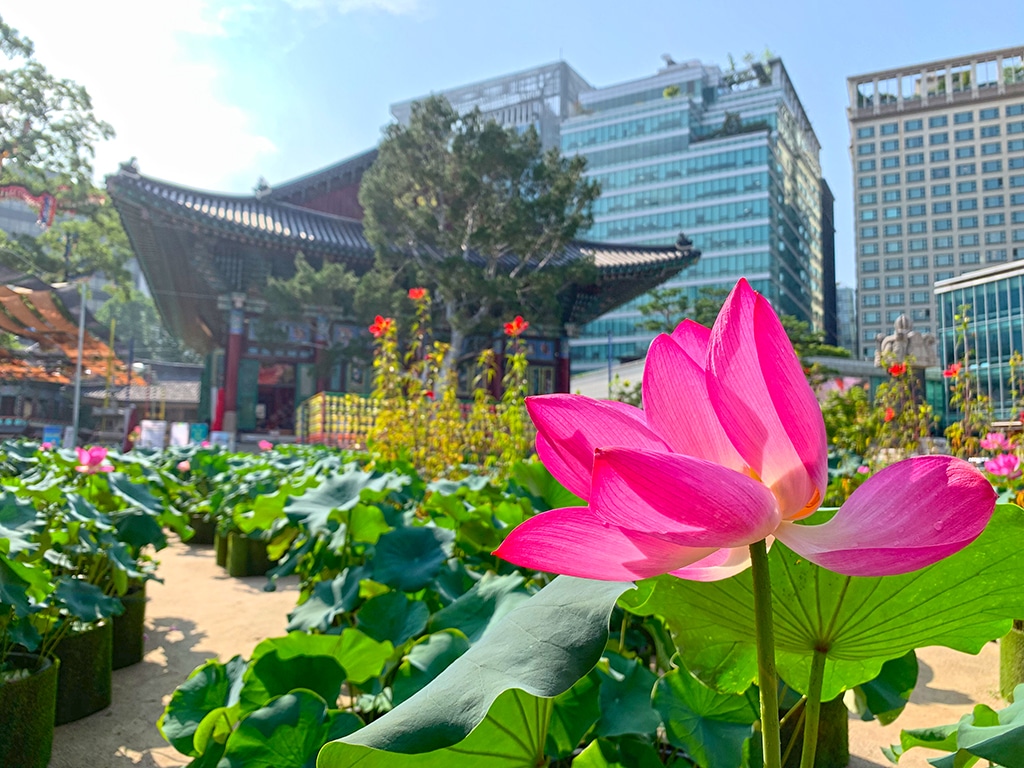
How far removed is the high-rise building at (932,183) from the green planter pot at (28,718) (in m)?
47.2

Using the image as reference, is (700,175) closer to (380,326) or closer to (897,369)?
(897,369)

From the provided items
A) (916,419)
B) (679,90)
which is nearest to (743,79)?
(679,90)

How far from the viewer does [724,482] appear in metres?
0.30

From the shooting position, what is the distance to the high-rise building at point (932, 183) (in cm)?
4275

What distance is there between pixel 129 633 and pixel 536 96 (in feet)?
152

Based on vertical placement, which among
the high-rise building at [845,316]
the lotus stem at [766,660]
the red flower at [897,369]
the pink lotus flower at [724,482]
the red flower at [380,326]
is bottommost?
the lotus stem at [766,660]

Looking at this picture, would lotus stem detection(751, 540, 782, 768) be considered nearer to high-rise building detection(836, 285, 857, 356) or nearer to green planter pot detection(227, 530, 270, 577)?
green planter pot detection(227, 530, 270, 577)

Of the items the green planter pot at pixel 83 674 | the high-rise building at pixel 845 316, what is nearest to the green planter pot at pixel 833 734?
the green planter pot at pixel 83 674

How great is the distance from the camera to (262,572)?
138 inches

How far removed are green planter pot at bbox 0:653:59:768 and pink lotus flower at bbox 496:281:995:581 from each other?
134 centimetres

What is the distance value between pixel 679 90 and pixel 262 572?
38.2 m

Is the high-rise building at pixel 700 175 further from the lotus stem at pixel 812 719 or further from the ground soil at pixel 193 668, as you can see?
the lotus stem at pixel 812 719

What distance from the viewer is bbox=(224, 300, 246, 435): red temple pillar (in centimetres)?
1080

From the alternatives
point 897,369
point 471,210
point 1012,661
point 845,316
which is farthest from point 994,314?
point 845,316
